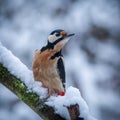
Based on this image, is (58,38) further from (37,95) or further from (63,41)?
(37,95)

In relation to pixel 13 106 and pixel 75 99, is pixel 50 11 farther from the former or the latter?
pixel 75 99

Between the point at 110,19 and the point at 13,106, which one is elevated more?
the point at 110,19

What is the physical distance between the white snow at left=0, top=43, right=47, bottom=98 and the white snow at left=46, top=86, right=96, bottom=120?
0.15 ft

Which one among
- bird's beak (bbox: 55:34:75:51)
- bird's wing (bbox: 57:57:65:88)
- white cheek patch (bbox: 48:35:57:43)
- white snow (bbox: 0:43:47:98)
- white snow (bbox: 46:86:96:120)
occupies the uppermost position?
white cheek patch (bbox: 48:35:57:43)

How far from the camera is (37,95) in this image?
A: 6.66 ft

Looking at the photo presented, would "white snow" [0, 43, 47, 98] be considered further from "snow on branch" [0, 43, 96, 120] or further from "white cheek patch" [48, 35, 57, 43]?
"white cheek patch" [48, 35, 57, 43]

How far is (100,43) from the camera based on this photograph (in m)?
4.94

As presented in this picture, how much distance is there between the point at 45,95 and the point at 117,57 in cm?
297

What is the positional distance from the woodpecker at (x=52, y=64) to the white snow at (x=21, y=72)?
0.02 m

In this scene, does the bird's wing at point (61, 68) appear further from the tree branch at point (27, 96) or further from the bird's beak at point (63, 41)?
the tree branch at point (27, 96)

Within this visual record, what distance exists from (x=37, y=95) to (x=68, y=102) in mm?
130

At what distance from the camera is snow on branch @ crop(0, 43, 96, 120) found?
1939mm

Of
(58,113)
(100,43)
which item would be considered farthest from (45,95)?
(100,43)

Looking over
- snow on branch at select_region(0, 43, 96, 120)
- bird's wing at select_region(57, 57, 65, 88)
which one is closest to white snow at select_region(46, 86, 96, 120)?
snow on branch at select_region(0, 43, 96, 120)
